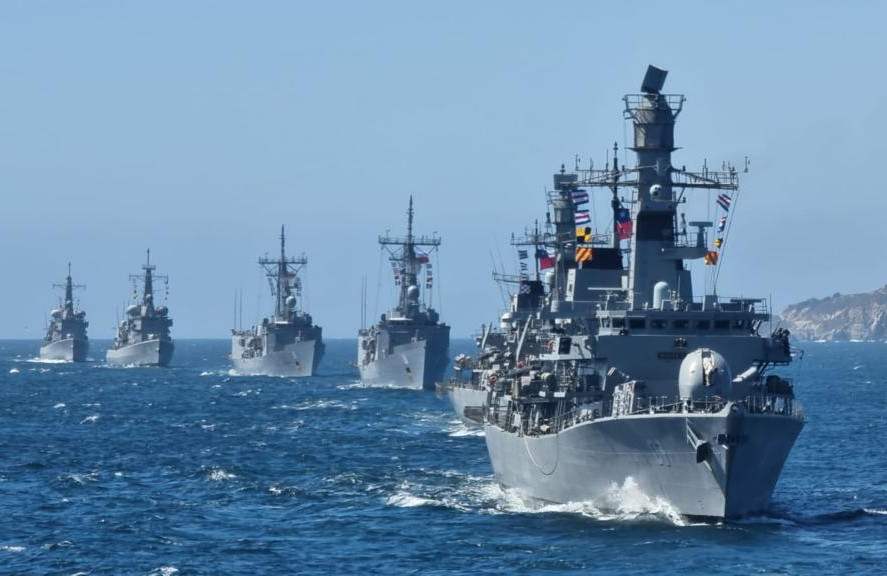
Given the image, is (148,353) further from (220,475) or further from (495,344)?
(220,475)

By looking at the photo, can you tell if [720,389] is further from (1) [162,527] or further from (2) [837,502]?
(1) [162,527]

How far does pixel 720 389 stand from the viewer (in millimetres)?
42875

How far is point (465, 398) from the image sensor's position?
298 ft

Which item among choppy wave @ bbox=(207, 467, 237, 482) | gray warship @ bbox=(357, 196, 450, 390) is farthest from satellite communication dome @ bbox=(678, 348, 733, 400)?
gray warship @ bbox=(357, 196, 450, 390)

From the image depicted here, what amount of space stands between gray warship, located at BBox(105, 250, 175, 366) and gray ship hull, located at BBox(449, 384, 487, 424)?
91.3 m

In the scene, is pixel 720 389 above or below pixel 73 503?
above

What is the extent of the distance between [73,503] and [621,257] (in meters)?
29.6

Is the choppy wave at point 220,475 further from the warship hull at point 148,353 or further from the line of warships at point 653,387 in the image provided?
the warship hull at point 148,353

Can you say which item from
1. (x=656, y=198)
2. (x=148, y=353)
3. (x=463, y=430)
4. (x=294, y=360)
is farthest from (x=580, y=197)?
(x=148, y=353)

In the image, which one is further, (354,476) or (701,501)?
(354,476)

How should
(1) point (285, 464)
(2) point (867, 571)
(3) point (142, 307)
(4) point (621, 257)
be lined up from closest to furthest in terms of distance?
(2) point (867, 571)
(1) point (285, 464)
(4) point (621, 257)
(3) point (142, 307)

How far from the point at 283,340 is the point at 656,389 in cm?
11318

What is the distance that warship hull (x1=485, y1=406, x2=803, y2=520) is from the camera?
4175 cm

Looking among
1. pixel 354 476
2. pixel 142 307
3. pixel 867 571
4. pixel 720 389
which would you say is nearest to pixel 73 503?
pixel 354 476
